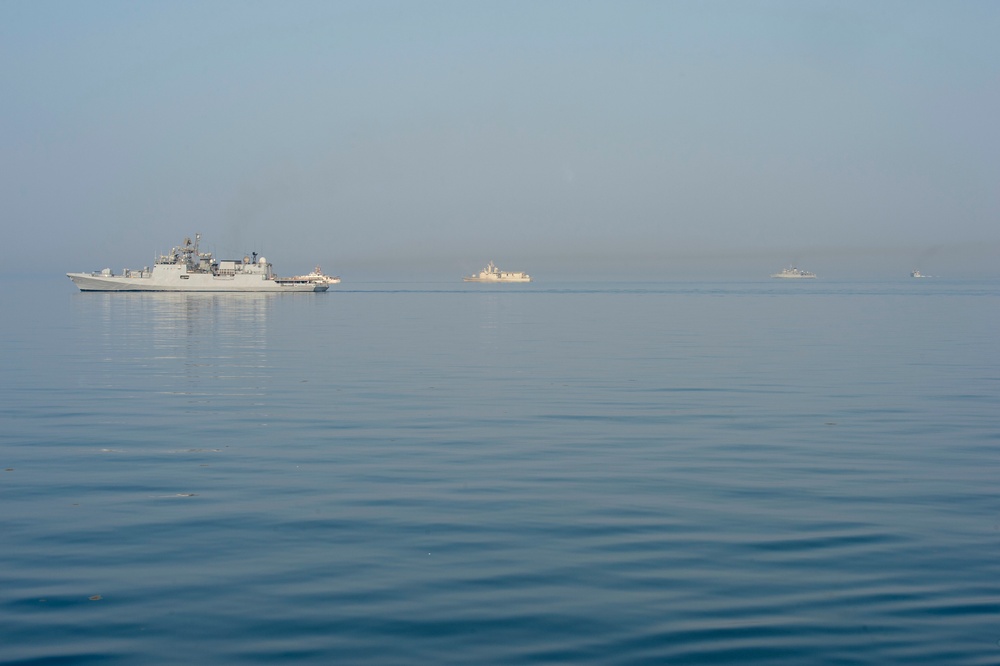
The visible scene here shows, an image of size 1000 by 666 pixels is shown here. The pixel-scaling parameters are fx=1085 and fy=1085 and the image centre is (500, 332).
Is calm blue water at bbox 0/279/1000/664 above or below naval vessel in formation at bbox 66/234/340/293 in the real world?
below

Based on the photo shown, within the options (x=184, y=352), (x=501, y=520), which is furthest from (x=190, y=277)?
(x=501, y=520)

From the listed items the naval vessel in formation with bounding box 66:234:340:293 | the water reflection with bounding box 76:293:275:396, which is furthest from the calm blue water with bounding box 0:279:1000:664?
the naval vessel in formation with bounding box 66:234:340:293

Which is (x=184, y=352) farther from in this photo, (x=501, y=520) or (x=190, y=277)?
(x=190, y=277)

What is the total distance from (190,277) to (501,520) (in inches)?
5568

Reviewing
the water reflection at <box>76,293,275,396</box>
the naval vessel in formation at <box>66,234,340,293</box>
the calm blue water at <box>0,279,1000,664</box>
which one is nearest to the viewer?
the calm blue water at <box>0,279,1000,664</box>

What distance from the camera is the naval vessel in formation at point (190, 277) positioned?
147875 mm

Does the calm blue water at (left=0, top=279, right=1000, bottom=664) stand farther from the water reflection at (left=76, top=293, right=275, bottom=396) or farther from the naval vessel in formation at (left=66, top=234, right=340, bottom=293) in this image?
the naval vessel in formation at (left=66, top=234, right=340, bottom=293)

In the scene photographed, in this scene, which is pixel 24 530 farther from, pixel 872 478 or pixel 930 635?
pixel 872 478

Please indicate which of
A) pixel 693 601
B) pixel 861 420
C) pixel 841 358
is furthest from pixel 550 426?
pixel 841 358

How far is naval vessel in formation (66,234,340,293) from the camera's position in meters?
148

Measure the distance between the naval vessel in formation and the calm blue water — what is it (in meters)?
121

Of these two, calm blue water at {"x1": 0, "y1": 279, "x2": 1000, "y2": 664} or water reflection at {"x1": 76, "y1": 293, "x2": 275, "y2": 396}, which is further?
water reflection at {"x1": 76, "y1": 293, "x2": 275, "y2": 396}

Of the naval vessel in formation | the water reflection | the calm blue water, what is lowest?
the calm blue water

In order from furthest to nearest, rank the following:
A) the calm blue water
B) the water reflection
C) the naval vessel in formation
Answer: the naval vessel in formation < the water reflection < the calm blue water
